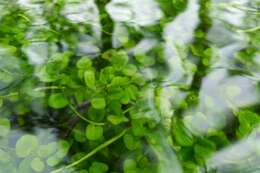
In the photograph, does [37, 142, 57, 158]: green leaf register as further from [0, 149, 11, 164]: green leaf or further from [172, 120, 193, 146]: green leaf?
[172, 120, 193, 146]: green leaf

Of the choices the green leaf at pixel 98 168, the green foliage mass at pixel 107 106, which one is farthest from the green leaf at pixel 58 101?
the green leaf at pixel 98 168

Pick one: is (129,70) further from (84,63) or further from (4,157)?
(4,157)

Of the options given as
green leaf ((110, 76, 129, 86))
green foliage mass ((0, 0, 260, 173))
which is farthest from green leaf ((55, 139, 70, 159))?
green leaf ((110, 76, 129, 86))

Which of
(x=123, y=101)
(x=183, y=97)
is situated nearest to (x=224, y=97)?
(x=183, y=97)

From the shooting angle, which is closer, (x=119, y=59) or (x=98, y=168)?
(x=98, y=168)

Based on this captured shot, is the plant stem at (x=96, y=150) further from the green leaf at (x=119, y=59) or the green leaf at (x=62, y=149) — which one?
the green leaf at (x=119, y=59)

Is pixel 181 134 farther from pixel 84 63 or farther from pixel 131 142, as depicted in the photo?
pixel 84 63

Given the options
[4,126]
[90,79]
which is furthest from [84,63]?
[4,126]
